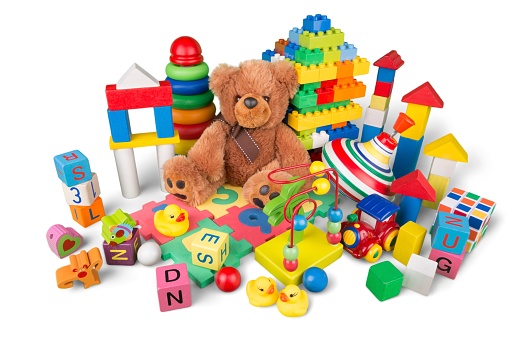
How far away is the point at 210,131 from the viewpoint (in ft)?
6.96

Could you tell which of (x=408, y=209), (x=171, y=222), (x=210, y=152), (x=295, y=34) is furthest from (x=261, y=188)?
(x=295, y=34)

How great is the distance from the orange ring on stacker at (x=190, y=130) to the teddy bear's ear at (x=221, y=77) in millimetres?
270

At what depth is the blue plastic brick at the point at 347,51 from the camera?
2107mm

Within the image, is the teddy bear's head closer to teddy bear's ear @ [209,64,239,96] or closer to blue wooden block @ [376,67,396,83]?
teddy bear's ear @ [209,64,239,96]

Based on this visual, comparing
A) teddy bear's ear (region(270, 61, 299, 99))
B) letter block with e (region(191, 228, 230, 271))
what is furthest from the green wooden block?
teddy bear's ear (region(270, 61, 299, 99))

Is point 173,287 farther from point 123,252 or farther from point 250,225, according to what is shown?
point 250,225

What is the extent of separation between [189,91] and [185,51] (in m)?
0.19

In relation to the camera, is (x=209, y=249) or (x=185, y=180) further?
(x=185, y=180)

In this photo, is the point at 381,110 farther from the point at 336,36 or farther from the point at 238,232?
the point at 238,232

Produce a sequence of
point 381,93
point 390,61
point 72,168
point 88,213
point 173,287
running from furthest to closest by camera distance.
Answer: point 381,93
point 390,61
point 88,213
point 72,168
point 173,287

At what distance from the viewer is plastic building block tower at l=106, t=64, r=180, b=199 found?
1899mm

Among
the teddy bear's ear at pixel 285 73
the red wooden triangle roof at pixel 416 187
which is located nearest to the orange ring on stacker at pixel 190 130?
the teddy bear's ear at pixel 285 73

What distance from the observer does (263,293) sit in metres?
1.58

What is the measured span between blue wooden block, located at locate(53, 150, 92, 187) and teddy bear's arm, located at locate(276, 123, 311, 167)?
2.90 feet
